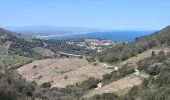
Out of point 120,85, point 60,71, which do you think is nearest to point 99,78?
point 60,71

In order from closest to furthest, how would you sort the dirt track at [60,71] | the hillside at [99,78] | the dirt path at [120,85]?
the hillside at [99,78]
the dirt path at [120,85]
the dirt track at [60,71]

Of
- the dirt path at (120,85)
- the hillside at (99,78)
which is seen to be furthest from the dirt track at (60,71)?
the dirt path at (120,85)

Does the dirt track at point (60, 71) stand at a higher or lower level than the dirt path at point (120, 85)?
lower

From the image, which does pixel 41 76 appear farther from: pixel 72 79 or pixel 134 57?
pixel 134 57

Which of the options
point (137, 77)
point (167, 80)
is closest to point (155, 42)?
point (137, 77)

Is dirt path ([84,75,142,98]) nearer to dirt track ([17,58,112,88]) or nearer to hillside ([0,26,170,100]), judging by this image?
hillside ([0,26,170,100])

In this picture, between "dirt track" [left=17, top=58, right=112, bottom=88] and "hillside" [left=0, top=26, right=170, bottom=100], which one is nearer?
"hillside" [left=0, top=26, right=170, bottom=100]

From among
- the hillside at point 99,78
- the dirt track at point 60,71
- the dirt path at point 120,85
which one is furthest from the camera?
the dirt track at point 60,71

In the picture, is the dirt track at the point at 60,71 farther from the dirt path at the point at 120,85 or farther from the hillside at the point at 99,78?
the dirt path at the point at 120,85

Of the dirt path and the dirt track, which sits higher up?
the dirt path

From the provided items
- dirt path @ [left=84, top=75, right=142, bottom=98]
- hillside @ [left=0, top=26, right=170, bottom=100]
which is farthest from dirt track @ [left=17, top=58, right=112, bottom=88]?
dirt path @ [left=84, top=75, right=142, bottom=98]

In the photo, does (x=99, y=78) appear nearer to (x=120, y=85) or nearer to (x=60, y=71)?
(x=60, y=71)

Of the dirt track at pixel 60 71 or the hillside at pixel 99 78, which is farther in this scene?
the dirt track at pixel 60 71
